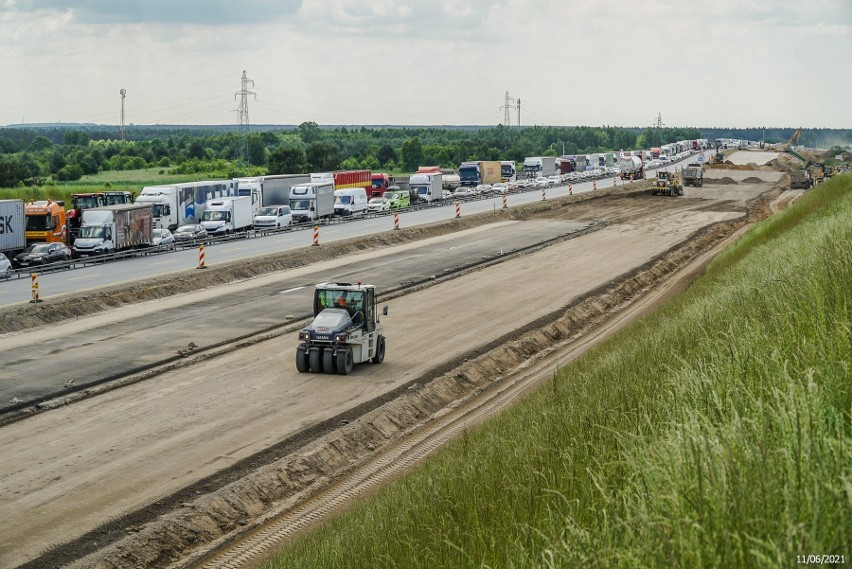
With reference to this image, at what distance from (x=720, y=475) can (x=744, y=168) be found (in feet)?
481

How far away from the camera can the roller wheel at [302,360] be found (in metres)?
30.6

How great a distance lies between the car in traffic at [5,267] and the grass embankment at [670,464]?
33925mm

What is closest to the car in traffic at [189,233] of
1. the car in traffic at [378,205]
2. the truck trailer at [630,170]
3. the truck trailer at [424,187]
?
the car in traffic at [378,205]

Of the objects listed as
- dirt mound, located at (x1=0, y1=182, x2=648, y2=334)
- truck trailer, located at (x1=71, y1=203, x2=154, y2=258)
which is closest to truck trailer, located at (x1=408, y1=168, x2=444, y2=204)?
dirt mound, located at (x1=0, y1=182, x2=648, y2=334)

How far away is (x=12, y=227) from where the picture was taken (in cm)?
5353

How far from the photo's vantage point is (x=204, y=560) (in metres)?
18.0

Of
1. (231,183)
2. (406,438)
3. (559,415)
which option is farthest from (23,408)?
(231,183)

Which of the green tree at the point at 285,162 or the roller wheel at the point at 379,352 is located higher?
the green tree at the point at 285,162

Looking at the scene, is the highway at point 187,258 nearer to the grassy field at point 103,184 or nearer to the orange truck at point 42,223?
the orange truck at point 42,223

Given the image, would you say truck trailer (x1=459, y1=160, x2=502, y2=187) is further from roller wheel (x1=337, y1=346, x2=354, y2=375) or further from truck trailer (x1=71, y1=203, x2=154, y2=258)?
roller wheel (x1=337, y1=346, x2=354, y2=375)

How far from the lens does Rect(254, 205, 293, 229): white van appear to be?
74500 millimetres

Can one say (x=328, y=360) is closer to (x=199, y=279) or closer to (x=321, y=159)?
(x=199, y=279)

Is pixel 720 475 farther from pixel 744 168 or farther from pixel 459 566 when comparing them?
pixel 744 168
